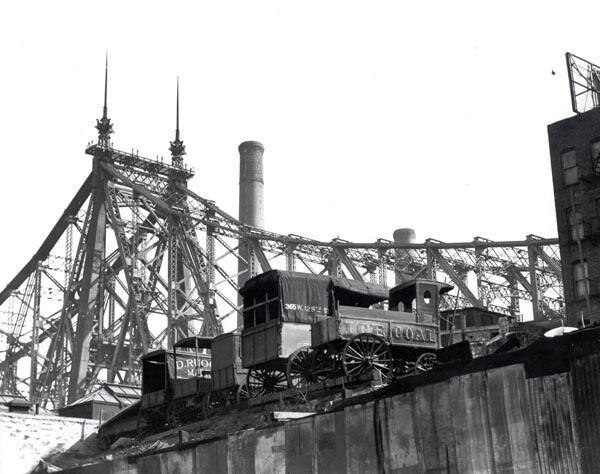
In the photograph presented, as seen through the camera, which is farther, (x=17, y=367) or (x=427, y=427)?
(x=17, y=367)

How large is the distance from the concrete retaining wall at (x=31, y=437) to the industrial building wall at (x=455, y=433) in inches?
571

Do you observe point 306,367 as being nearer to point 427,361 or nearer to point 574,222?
point 427,361

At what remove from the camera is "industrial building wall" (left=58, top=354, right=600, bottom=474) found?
62.8 feet

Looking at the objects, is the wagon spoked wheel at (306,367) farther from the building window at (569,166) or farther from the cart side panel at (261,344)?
the building window at (569,166)

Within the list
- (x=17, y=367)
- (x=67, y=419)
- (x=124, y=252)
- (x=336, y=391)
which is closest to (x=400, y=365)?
(x=336, y=391)

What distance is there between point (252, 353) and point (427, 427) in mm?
10676

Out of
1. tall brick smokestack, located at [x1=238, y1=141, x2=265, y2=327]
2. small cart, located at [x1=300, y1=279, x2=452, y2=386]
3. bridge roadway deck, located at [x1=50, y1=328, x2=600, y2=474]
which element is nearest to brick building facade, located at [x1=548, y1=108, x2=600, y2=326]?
small cart, located at [x1=300, y1=279, x2=452, y2=386]

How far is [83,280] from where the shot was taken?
61.2 meters

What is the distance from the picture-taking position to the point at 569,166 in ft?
141

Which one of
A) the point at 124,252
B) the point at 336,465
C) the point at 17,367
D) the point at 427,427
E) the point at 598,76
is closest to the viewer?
the point at 427,427

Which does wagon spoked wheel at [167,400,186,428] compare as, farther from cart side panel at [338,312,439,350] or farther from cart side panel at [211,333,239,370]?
cart side panel at [338,312,439,350]

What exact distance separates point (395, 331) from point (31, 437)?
17695mm

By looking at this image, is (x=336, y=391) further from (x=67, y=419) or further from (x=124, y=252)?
(x=124, y=252)

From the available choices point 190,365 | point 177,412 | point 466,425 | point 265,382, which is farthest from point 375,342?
point 190,365
